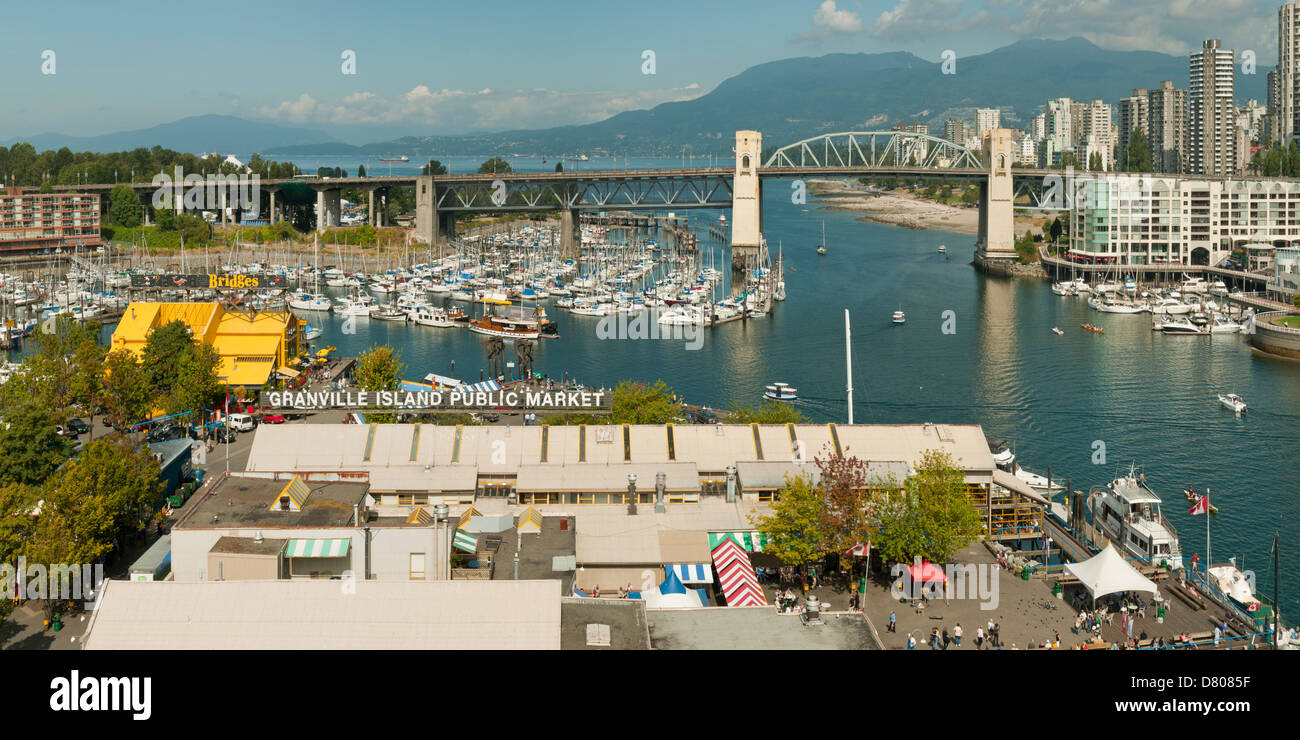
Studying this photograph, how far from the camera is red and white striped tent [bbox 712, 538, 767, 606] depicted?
11711 millimetres

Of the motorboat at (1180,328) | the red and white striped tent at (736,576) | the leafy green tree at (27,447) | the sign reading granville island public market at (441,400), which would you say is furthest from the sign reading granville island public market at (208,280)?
the red and white striped tent at (736,576)

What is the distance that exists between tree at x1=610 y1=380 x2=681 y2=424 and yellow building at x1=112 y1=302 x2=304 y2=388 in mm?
9041

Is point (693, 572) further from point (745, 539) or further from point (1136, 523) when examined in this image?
point (1136, 523)

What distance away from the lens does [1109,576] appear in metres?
12.5

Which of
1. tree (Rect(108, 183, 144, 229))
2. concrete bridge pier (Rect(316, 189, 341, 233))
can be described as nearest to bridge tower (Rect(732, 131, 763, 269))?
concrete bridge pier (Rect(316, 189, 341, 233))

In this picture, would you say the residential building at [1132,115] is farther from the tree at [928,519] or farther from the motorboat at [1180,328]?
the tree at [928,519]

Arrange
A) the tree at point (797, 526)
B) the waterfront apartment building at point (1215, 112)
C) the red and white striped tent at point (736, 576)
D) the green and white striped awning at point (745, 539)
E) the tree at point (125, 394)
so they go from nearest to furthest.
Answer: the red and white striped tent at point (736, 576)
the tree at point (797, 526)
the green and white striped awning at point (745, 539)
the tree at point (125, 394)
the waterfront apartment building at point (1215, 112)

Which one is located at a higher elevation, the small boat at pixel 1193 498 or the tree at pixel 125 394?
the tree at pixel 125 394

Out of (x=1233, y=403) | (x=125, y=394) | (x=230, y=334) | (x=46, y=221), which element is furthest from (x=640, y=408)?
(x=46, y=221)

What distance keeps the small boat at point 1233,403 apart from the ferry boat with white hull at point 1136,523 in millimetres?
9865

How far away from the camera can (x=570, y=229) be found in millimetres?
63344

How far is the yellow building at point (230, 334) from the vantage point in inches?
986
